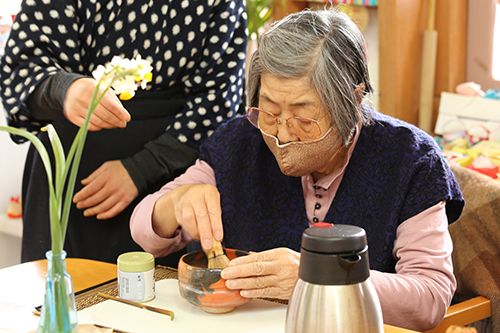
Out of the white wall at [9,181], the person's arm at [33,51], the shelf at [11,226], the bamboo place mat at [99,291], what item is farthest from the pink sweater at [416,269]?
the white wall at [9,181]

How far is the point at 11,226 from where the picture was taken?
9.86 ft

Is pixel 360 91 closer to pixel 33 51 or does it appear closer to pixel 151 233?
pixel 151 233

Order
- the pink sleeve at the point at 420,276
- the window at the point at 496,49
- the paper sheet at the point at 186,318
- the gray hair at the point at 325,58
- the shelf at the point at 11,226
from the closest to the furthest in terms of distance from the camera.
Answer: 1. the paper sheet at the point at 186,318
2. the pink sleeve at the point at 420,276
3. the gray hair at the point at 325,58
4. the window at the point at 496,49
5. the shelf at the point at 11,226

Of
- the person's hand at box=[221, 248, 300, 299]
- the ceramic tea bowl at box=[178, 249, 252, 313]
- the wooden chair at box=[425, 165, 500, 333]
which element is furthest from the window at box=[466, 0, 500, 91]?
the ceramic tea bowl at box=[178, 249, 252, 313]

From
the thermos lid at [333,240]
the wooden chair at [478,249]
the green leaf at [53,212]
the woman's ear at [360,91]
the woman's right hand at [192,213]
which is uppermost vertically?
the woman's ear at [360,91]

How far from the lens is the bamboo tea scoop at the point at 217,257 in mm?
1273

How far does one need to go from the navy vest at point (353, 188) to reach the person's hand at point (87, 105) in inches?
12.1

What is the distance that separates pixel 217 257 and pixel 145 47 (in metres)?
0.80

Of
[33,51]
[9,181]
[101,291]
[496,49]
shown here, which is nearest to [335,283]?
[101,291]

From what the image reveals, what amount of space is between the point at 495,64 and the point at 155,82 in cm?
195

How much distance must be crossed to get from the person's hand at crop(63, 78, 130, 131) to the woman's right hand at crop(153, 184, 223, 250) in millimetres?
248

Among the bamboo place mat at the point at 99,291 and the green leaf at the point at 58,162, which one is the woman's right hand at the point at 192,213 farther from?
the green leaf at the point at 58,162

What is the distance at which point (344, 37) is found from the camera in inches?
54.2

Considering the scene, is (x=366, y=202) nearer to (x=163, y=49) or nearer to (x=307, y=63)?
(x=307, y=63)
